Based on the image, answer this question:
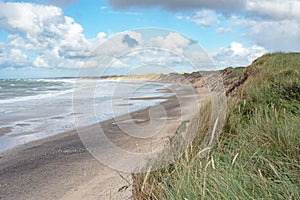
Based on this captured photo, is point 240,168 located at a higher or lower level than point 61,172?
higher

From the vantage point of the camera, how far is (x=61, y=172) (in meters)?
7.24

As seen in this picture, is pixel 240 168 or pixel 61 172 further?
pixel 61 172

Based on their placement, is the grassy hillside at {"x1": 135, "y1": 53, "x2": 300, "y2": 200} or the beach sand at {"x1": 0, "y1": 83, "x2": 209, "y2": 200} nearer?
the grassy hillside at {"x1": 135, "y1": 53, "x2": 300, "y2": 200}

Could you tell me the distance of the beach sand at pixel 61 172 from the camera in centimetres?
596

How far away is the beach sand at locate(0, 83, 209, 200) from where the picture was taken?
5.96 metres

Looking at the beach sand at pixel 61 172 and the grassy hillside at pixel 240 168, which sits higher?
the grassy hillside at pixel 240 168

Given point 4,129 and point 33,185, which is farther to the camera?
point 4,129

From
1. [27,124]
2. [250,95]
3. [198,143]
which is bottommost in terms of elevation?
[27,124]

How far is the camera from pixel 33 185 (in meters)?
6.50

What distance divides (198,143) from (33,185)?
3.49m

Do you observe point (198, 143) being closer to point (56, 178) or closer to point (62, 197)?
point (62, 197)

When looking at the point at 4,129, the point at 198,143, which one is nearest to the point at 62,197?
the point at 198,143

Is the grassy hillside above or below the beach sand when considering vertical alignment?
above

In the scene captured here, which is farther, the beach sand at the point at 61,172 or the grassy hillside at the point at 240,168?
the beach sand at the point at 61,172
